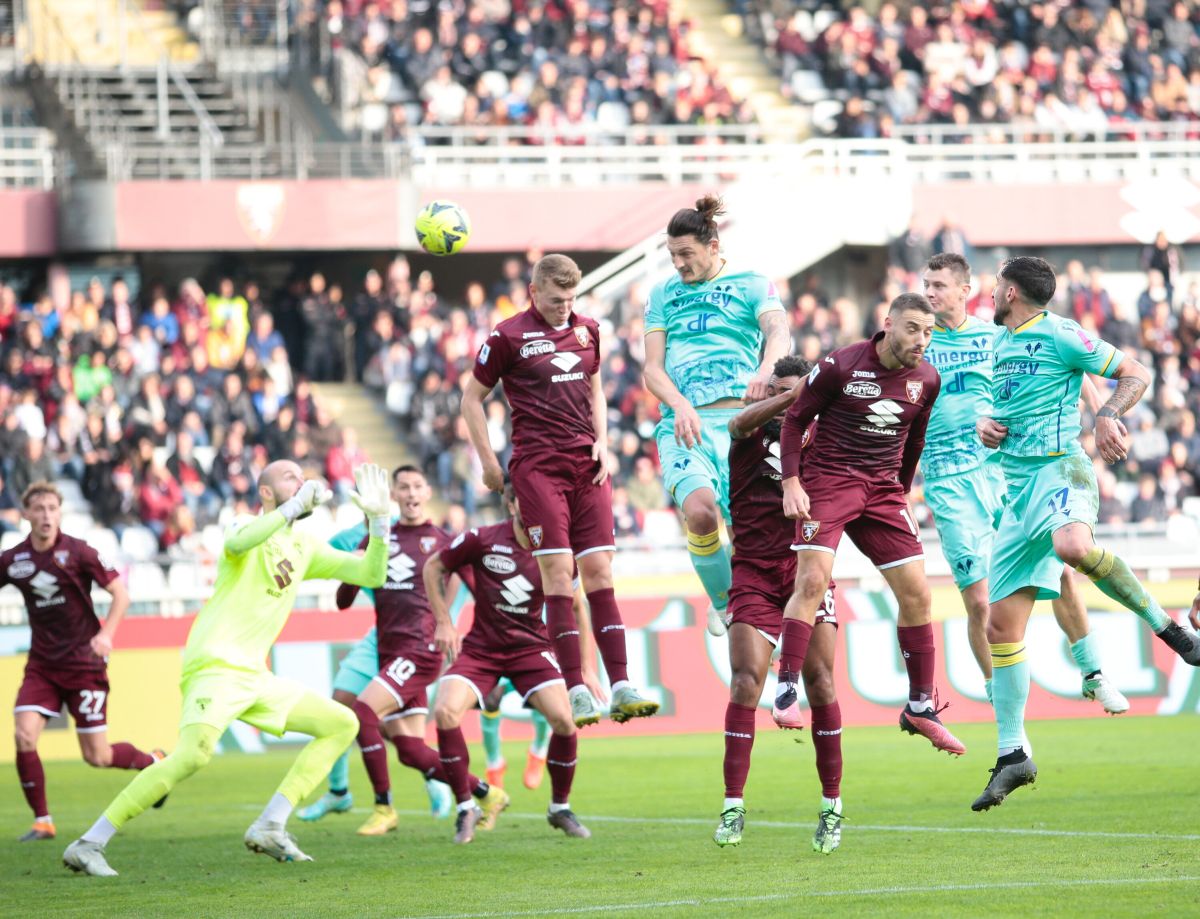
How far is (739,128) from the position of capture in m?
29.1

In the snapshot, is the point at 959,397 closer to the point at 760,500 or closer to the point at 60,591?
the point at 760,500

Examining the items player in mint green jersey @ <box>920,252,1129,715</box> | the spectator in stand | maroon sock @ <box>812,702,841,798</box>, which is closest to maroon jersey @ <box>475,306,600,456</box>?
maroon sock @ <box>812,702,841,798</box>

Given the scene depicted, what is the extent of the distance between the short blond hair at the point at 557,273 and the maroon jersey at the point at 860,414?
1.47 metres

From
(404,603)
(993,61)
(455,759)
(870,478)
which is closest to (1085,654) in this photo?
(870,478)

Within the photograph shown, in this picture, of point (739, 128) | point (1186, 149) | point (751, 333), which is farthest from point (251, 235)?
point (751, 333)

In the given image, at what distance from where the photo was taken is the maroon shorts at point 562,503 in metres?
10.8

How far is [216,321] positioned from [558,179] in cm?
666

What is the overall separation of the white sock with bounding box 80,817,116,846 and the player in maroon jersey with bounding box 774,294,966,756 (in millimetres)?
3839

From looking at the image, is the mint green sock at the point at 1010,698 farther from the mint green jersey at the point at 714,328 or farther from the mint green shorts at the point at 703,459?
the mint green jersey at the point at 714,328

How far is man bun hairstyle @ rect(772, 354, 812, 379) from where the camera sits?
10758mm

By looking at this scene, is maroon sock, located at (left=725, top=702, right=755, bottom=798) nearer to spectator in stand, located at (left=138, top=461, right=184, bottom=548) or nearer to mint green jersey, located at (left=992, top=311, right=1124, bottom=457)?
mint green jersey, located at (left=992, top=311, right=1124, bottom=457)

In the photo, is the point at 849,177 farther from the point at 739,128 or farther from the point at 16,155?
the point at 16,155

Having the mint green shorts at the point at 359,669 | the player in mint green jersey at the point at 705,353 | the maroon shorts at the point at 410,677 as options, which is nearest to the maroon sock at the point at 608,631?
the player in mint green jersey at the point at 705,353

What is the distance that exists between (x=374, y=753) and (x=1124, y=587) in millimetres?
5409
